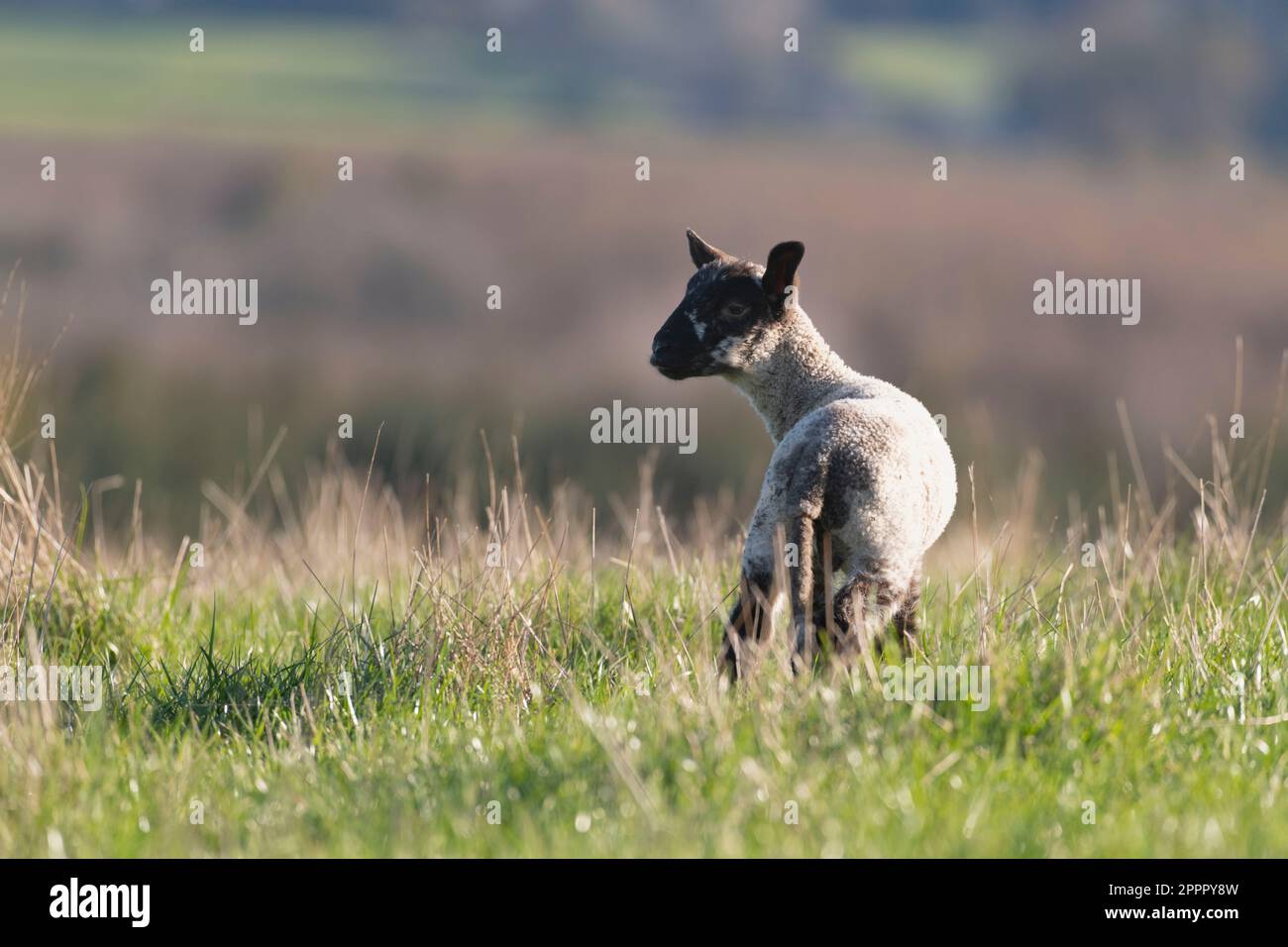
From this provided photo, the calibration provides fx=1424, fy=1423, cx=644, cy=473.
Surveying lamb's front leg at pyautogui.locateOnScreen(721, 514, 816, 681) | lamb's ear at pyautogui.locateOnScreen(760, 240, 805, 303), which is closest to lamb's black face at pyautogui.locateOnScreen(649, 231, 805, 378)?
lamb's ear at pyautogui.locateOnScreen(760, 240, 805, 303)

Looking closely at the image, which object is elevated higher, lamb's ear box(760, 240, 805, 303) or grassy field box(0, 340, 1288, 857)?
lamb's ear box(760, 240, 805, 303)

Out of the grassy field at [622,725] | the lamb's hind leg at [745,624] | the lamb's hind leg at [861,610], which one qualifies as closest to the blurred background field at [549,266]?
the grassy field at [622,725]

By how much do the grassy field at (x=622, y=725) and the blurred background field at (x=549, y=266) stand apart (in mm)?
3955

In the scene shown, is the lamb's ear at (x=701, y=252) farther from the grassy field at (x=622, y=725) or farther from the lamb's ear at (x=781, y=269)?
the grassy field at (x=622, y=725)

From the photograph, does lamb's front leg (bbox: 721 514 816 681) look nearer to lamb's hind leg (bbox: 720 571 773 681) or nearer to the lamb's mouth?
lamb's hind leg (bbox: 720 571 773 681)

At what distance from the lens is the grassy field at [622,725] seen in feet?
15.2

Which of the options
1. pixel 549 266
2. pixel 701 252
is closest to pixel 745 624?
pixel 701 252

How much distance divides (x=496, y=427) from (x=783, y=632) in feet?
67.4

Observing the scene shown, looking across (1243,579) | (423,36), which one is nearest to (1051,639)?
(1243,579)

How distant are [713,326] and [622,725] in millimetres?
1995

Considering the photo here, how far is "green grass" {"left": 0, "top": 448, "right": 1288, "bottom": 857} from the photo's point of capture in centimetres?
461

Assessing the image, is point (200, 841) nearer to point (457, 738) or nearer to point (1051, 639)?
point (457, 738)

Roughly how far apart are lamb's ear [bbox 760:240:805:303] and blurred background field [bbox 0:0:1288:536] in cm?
433

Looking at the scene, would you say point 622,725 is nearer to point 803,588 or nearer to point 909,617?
point 803,588
